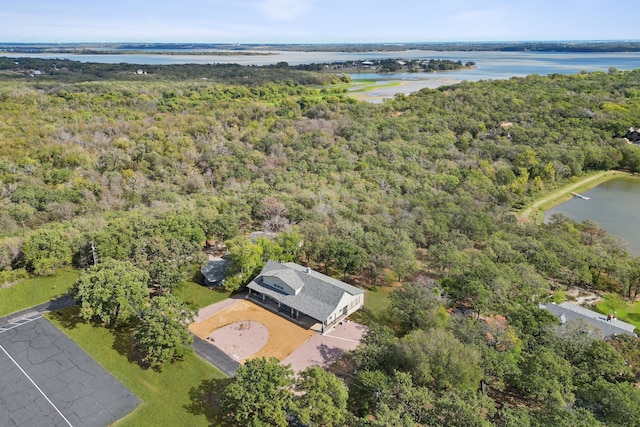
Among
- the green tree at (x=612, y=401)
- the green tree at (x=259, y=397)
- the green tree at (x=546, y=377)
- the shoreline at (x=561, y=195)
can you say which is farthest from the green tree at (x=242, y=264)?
the shoreline at (x=561, y=195)

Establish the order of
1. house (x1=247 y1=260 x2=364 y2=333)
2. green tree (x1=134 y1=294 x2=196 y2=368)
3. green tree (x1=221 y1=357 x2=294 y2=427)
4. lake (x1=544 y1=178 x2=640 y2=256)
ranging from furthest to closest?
lake (x1=544 y1=178 x2=640 y2=256)
house (x1=247 y1=260 x2=364 y2=333)
green tree (x1=134 y1=294 x2=196 y2=368)
green tree (x1=221 y1=357 x2=294 y2=427)

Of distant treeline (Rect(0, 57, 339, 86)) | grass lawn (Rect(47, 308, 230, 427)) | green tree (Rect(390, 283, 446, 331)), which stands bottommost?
grass lawn (Rect(47, 308, 230, 427))

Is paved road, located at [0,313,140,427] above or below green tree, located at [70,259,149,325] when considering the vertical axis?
below

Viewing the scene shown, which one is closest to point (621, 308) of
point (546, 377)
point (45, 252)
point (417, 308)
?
point (546, 377)

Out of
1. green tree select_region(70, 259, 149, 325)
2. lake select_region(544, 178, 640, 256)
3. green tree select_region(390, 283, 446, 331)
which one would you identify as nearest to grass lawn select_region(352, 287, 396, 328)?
green tree select_region(390, 283, 446, 331)

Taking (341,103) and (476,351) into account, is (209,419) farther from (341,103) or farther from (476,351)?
(341,103)

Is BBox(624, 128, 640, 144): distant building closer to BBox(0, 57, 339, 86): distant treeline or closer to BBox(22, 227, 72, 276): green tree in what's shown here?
BBox(0, 57, 339, 86): distant treeline

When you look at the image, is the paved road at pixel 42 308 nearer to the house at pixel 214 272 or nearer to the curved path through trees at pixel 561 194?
the house at pixel 214 272
